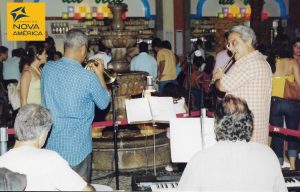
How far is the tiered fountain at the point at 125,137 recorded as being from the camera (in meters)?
6.27

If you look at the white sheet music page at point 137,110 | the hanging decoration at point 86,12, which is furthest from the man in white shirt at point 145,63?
the hanging decoration at point 86,12

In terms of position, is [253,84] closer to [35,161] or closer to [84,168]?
[84,168]

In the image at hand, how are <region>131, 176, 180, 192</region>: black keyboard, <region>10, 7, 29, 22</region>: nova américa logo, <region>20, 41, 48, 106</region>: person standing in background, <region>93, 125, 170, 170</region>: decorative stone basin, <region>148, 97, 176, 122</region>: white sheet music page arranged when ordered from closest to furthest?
<region>131, 176, 180, 192</region>: black keyboard < <region>148, 97, 176, 122</region>: white sheet music page < <region>20, 41, 48, 106</region>: person standing in background < <region>93, 125, 170, 170</region>: decorative stone basin < <region>10, 7, 29, 22</region>: nova américa logo

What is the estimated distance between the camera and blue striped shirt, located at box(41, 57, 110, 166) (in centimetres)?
371

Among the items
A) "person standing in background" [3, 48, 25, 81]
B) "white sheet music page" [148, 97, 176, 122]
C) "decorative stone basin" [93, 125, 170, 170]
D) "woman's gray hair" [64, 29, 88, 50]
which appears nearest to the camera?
"woman's gray hair" [64, 29, 88, 50]

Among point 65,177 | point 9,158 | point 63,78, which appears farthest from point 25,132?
point 63,78

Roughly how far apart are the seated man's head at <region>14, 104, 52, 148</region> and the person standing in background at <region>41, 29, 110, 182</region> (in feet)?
3.00

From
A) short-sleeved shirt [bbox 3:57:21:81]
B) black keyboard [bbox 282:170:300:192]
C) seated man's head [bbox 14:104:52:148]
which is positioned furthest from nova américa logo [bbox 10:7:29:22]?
seated man's head [bbox 14:104:52:148]

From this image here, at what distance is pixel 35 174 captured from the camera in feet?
8.55

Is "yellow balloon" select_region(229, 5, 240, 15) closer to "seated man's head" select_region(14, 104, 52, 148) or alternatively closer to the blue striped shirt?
the blue striped shirt

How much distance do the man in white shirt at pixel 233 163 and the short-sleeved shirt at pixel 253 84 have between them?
114 centimetres

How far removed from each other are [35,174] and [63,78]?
1243mm

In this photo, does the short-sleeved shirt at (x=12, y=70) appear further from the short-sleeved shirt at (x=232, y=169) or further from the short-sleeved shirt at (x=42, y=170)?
the short-sleeved shirt at (x=232, y=169)

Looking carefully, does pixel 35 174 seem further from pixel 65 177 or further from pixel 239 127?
pixel 239 127
